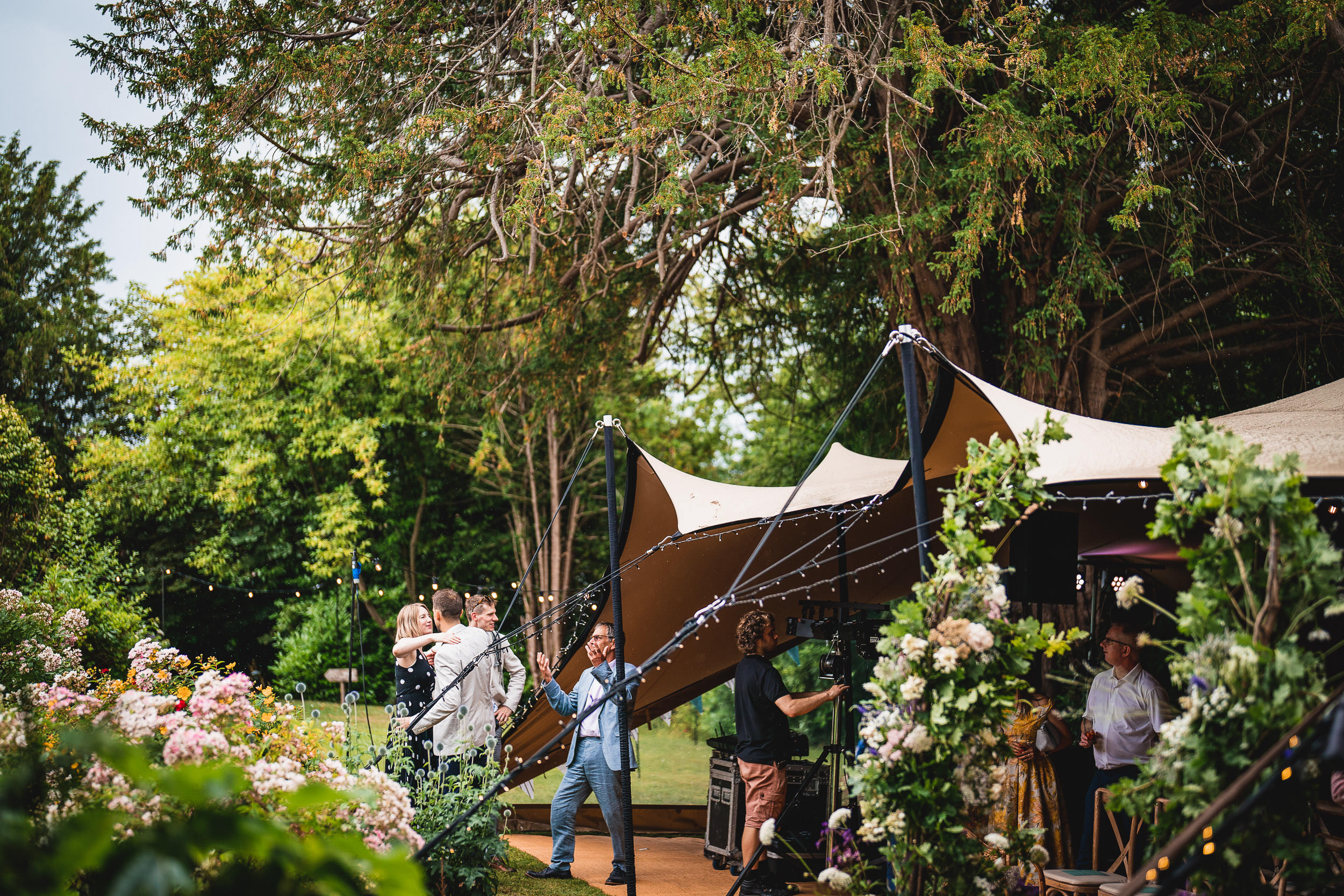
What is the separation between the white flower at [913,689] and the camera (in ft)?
8.20

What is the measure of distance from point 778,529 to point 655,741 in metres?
8.30

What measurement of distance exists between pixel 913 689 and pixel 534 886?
290 centimetres

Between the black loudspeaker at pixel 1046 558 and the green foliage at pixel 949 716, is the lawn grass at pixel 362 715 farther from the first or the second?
the green foliage at pixel 949 716

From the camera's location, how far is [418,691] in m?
4.81

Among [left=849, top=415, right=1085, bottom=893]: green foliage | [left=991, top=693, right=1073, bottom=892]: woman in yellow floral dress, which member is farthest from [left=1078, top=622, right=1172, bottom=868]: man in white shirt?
[left=849, top=415, right=1085, bottom=893]: green foliage

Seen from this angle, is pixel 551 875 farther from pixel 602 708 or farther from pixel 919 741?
pixel 919 741

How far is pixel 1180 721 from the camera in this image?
2090mm

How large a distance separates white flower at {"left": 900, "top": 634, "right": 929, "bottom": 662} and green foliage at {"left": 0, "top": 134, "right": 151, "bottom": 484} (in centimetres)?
1801

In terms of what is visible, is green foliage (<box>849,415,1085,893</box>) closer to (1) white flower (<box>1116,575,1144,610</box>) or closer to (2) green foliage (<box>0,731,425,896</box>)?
(1) white flower (<box>1116,575,1144,610</box>)

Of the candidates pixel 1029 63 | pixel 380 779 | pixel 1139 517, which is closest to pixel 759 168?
pixel 1029 63

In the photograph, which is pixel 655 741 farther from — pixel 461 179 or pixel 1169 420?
pixel 461 179

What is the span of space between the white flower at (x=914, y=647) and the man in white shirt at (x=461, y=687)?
2.45 m

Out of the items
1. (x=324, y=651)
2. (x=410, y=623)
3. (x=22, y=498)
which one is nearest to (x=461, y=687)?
(x=410, y=623)

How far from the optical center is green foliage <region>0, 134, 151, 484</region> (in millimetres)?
17766
